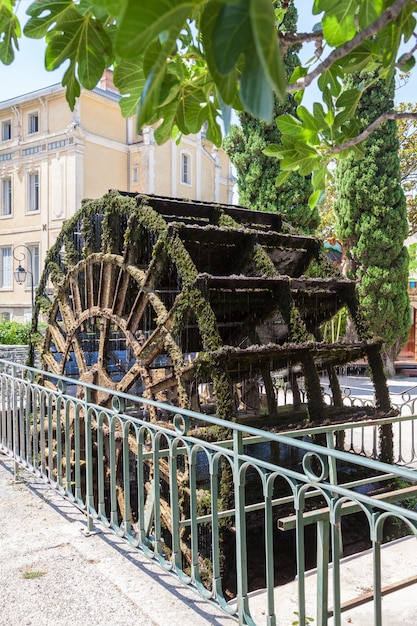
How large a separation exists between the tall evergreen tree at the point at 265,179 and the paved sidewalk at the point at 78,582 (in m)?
12.1

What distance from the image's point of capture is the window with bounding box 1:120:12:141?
21.6 metres

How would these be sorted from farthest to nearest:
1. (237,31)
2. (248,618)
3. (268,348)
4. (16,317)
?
(16,317)
(268,348)
(248,618)
(237,31)

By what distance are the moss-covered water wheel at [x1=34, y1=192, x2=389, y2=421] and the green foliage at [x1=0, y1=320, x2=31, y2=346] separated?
7.85 metres

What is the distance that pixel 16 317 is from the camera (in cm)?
2086

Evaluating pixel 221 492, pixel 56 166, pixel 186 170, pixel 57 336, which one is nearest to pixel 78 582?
pixel 221 492

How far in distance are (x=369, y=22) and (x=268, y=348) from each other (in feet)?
12.5

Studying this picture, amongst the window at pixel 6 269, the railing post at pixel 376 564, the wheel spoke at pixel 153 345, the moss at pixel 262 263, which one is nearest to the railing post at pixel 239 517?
the railing post at pixel 376 564

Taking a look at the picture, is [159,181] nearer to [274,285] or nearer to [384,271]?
[384,271]

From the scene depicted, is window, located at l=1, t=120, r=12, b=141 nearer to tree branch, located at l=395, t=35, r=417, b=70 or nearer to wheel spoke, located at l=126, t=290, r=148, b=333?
wheel spoke, located at l=126, t=290, r=148, b=333

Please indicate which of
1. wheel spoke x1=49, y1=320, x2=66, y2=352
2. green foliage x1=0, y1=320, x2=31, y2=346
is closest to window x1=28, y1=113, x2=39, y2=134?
green foliage x1=0, y1=320, x2=31, y2=346

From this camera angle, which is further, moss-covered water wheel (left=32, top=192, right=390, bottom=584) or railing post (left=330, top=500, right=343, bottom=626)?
moss-covered water wheel (left=32, top=192, right=390, bottom=584)

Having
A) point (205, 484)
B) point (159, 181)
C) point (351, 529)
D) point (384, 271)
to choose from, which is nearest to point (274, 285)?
point (205, 484)

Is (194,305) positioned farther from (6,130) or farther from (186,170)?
(6,130)

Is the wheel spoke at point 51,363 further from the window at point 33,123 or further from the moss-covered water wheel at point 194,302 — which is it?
the window at point 33,123
